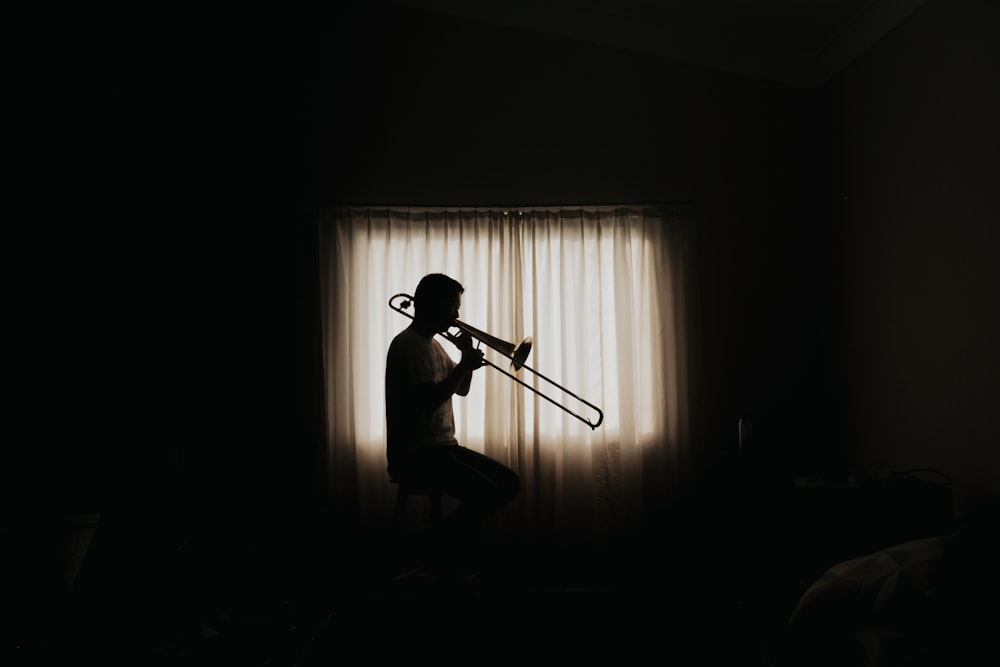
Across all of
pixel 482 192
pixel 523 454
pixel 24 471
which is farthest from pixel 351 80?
pixel 24 471

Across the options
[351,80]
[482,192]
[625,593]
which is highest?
[351,80]

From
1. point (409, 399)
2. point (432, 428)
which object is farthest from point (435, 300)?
point (432, 428)

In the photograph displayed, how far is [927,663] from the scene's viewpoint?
5.34 feet

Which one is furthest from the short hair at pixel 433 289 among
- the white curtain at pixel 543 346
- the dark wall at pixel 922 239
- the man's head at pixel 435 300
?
the dark wall at pixel 922 239

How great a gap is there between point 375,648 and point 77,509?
1.76m

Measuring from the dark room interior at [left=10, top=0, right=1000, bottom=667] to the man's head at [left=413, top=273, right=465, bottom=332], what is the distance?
0.98m

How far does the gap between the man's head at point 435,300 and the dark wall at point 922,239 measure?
2128 millimetres

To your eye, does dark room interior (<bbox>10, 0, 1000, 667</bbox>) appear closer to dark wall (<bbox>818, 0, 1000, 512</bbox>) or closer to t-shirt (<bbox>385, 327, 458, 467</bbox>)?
dark wall (<bbox>818, 0, 1000, 512</bbox>)

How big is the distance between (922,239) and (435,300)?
2222mm

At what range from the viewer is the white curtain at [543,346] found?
3676 mm

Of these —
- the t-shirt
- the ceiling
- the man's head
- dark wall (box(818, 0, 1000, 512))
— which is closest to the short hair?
the man's head

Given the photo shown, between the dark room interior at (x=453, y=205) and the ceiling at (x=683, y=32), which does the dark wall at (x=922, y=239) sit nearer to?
the dark room interior at (x=453, y=205)

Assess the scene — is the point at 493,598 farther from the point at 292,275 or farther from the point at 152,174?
the point at 152,174

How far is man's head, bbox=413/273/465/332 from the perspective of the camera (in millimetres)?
2980
